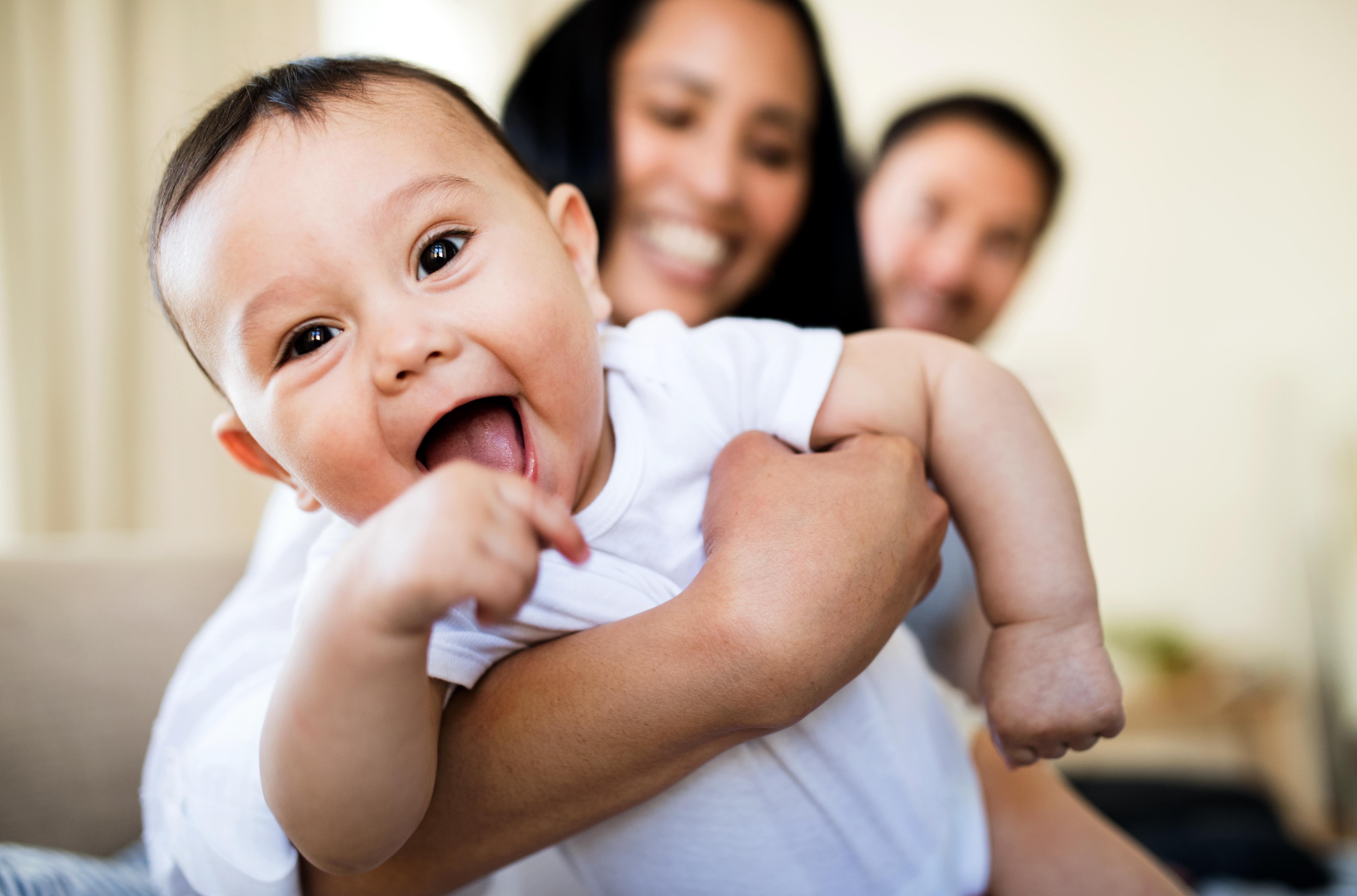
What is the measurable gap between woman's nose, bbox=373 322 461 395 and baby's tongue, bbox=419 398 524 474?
0.07 meters

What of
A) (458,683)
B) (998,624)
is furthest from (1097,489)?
(458,683)

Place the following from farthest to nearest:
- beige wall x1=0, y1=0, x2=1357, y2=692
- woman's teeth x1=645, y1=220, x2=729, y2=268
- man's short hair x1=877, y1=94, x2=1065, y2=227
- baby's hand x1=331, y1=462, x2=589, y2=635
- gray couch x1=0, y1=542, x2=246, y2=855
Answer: beige wall x1=0, y1=0, x2=1357, y2=692, man's short hair x1=877, y1=94, x2=1065, y2=227, woman's teeth x1=645, y1=220, x2=729, y2=268, gray couch x1=0, y1=542, x2=246, y2=855, baby's hand x1=331, y1=462, x2=589, y2=635

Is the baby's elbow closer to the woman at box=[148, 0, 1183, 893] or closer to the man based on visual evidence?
the woman at box=[148, 0, 1183, 893]

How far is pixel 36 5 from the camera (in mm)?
2443

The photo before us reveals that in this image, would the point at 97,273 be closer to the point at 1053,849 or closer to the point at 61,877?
the point at 61,877

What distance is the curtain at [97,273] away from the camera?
94.8 inches

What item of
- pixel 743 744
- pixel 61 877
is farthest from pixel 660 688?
pixel 61 877

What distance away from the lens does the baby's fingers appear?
46 cm

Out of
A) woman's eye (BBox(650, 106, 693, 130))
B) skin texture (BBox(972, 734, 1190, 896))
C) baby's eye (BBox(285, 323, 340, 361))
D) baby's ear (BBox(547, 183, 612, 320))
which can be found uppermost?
woman's eye (BBox(650, 106, 693, 130))

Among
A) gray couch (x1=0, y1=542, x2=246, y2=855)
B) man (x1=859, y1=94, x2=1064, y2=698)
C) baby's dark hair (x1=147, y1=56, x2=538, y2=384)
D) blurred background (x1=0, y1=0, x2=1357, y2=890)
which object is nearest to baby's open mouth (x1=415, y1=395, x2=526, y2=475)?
baby's dark hair (x1=147, y1=56, x2=538, y2=384)

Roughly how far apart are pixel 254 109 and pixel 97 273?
2.32 m

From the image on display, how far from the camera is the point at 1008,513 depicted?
75 centimetres

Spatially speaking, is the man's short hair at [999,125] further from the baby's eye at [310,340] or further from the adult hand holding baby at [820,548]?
the baby's eye at [310,340]

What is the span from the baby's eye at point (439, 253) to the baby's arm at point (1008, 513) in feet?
1.15
